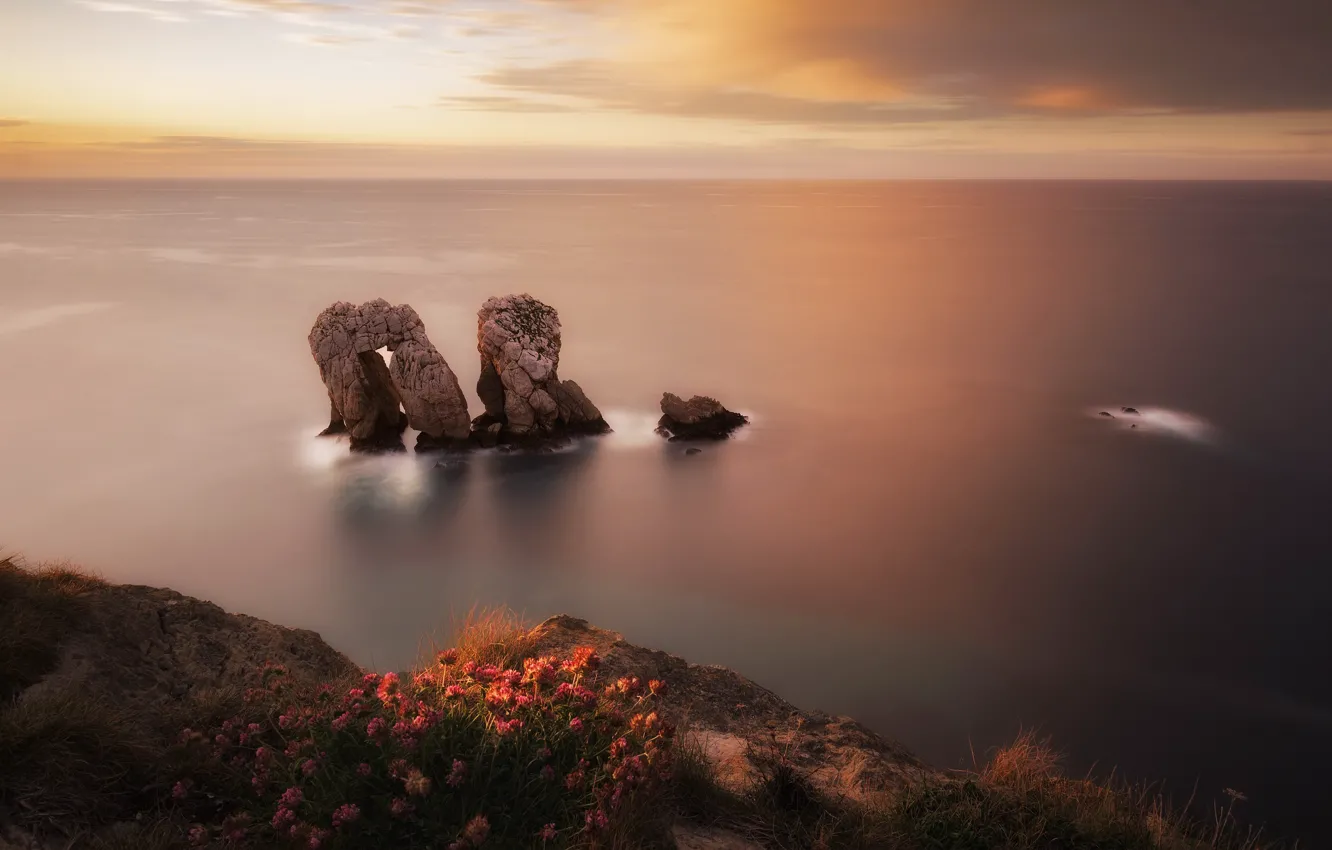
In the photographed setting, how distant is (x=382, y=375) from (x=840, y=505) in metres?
12.7

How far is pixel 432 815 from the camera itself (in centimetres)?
414

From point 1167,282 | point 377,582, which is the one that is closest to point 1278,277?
point 1167,282

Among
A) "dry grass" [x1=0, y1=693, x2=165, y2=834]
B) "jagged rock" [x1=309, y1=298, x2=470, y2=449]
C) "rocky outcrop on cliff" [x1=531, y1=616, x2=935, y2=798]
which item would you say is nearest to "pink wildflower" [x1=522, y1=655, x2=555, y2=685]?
"rocky outcrop on cliff" [x1=531, y1=616, x2=935, y2=798]

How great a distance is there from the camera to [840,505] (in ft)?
63.9

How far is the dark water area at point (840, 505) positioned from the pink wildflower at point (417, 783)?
9241 mm

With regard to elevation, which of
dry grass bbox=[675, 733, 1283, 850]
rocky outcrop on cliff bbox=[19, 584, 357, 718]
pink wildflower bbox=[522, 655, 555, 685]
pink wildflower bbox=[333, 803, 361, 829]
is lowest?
rocky outcrop on cliff bbox=[19, 584, 357, 718]

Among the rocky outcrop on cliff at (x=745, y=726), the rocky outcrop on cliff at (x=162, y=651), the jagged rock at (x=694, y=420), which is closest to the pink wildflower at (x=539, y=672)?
the rocky outcrop on cliff at (x=745, y=726)

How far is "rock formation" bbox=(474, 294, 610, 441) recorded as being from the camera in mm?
21422

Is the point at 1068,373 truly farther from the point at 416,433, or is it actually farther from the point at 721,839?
the point at 721,839

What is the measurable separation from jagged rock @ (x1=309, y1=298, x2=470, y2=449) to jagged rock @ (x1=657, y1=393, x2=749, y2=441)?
577 cm

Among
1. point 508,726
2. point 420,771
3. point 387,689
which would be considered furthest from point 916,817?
point 387,689

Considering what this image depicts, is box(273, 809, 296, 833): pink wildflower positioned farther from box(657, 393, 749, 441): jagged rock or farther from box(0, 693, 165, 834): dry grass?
box(657, 393, 749, 441): jagged rock

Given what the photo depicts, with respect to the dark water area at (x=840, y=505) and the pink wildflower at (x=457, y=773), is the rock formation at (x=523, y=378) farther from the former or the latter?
the pink wildflower at (x=457, y=773)

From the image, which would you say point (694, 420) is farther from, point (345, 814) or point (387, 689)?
point (345, 814)
